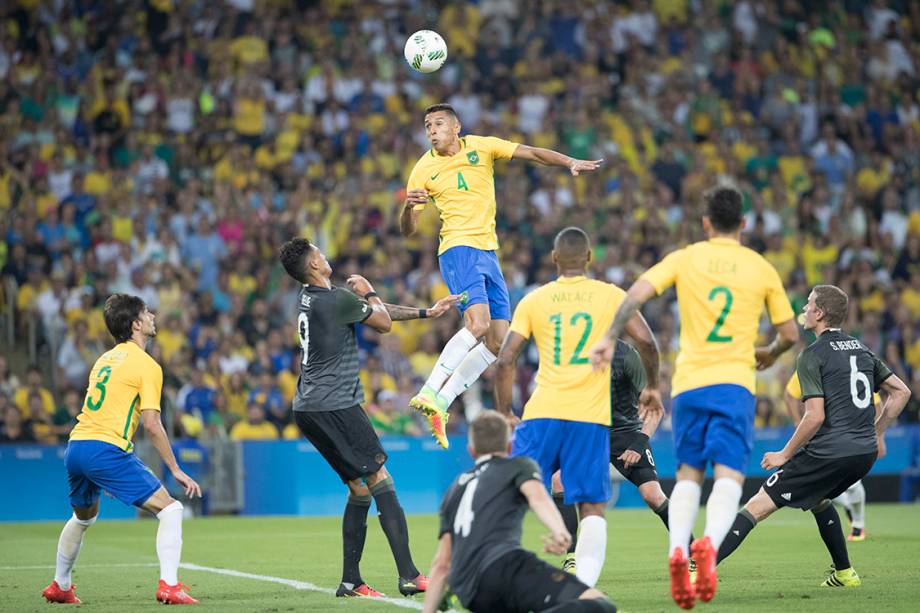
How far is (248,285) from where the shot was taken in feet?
73.9

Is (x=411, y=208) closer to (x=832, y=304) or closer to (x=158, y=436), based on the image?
(x=158, y=436)

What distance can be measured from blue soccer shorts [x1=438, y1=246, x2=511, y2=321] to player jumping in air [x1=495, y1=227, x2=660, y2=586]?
10.7 ft

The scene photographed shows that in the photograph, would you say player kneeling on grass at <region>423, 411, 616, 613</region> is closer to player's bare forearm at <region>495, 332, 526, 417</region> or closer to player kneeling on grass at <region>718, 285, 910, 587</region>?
player's bare forearm at <region>495, 332, 526, 417</region>

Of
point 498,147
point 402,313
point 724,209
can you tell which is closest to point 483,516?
point 724,209

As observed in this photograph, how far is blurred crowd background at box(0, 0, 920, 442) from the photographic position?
70.6ft

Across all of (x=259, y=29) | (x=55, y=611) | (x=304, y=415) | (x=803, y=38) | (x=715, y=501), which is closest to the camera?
(x=715, y=501)

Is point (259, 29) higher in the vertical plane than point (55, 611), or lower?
higher

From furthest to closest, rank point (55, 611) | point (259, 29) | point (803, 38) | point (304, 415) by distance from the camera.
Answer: point (803, 38)
point (259, 29)
point (304, 415)
point (55, 611)

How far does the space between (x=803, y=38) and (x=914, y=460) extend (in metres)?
11.2

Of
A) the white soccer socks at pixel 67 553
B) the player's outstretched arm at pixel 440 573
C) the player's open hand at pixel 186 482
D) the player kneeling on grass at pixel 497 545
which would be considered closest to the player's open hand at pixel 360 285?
the player's open hand at pixel 186 482

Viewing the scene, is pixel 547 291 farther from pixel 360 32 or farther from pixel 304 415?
pixel 360 32

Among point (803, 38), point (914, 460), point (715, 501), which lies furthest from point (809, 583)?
point (803, 38)

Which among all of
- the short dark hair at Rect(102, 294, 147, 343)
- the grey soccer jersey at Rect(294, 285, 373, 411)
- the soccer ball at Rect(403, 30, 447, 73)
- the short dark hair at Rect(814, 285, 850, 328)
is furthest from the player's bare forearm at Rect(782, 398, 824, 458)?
the short dark hair at Rect(102, 294, 147, 343)

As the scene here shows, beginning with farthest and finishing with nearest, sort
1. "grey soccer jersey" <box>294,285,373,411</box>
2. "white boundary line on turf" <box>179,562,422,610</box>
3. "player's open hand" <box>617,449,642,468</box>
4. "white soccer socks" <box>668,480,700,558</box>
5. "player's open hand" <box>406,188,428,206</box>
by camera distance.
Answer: "player's open hand" <box>406,188,428,206</box> → "player's open hand" <box>617,449,642,468</box> → "grey soccer jersey" <box>294,285,373,411</box> → "white boundary line on turf" <box>179,562,422,610</box> → "white soccer socks" <box>668,480,700,558</box>
